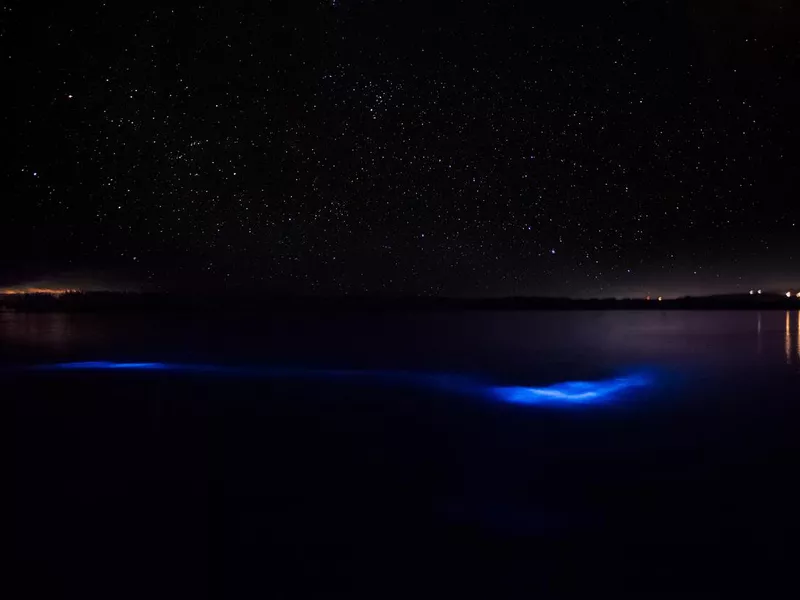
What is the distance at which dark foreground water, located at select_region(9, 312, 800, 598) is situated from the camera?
303 cm

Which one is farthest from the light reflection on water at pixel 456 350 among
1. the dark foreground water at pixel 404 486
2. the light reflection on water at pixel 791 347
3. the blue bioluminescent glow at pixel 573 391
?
the dark foreground water at pixel 404 486

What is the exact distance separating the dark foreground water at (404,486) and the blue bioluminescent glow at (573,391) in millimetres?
54

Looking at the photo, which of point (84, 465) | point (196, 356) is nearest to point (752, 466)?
point (84, 465)

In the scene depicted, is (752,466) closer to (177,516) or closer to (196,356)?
(177,516)

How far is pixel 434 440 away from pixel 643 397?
362 cm

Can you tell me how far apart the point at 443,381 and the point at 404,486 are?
207 inches

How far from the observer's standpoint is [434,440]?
18.4 feet

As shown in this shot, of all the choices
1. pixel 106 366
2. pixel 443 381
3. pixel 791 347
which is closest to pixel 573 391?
pixel 443 381

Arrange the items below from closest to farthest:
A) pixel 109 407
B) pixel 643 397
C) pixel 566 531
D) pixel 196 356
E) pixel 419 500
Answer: pixel 566 531, pixel 419 500, pixel 109 407, pixel 643 397, pixel 196 356

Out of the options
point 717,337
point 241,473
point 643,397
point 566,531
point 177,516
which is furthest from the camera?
point 717,337

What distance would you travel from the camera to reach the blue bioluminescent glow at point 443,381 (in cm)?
792

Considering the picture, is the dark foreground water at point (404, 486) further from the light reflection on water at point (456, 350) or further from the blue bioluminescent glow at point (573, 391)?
the light reflection on water at point (456, 350)

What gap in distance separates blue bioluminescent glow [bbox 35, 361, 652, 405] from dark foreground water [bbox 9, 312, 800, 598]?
0.09 m

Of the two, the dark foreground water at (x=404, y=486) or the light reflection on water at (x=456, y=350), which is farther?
the light reflection on water at (x=456, y=350)
